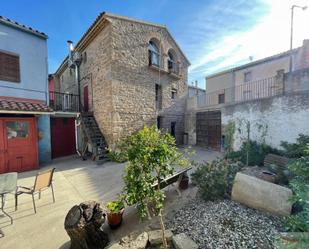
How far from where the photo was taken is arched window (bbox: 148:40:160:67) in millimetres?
11414

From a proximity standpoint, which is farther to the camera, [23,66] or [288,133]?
[23,66]

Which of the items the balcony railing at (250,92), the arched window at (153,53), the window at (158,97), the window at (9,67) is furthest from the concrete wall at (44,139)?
the balcony railing at (250,92)

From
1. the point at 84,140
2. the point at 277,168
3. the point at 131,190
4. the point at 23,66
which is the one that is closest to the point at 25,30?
the point at 23,66

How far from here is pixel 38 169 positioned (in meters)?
7.35

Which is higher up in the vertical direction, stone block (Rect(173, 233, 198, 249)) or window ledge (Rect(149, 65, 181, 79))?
window ledge (Rect(149, 65, 181, 79))

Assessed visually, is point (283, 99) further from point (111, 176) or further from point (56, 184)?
point (56, 184)

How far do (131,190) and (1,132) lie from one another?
7089 mm

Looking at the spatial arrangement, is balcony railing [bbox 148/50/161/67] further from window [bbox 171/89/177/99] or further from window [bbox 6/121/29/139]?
window [bbox 6/121/29/139]

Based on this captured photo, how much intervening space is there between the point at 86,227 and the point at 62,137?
9.41 m

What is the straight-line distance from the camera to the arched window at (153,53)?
1141 centimetres

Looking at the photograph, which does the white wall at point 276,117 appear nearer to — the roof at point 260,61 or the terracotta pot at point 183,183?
the terracotta pot at point 183,183

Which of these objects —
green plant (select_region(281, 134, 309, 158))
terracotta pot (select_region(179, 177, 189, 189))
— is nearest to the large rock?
terracotta pot (select_region(179, 177, 189, 189))

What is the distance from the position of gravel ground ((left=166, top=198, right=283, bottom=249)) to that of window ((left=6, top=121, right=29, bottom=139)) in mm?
7096

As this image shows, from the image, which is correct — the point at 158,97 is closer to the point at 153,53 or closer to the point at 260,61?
the point at 153,53
